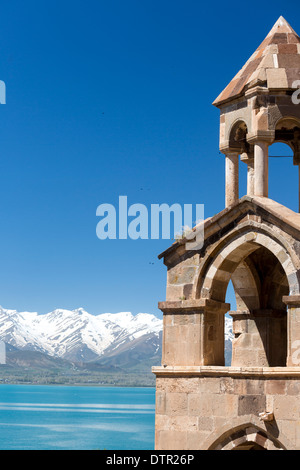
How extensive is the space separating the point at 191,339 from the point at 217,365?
785mm

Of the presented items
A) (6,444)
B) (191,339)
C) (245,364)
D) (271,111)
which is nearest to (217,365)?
(191,339)

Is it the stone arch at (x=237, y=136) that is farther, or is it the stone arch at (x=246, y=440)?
the stone arch at (x=237, y=136)

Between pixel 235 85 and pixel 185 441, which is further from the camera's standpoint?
pixel 235 85

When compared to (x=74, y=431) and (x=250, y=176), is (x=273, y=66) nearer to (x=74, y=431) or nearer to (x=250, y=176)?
(x=250, y=176)

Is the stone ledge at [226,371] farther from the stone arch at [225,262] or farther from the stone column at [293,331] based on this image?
the stone arch at [225,262]

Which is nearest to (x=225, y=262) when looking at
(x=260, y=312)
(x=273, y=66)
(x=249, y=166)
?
(x=260, y=312)

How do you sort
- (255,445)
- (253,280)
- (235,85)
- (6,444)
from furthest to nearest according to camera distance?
(6,444) → (253,280) → (235,85) → (255,445)

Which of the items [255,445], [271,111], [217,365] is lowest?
[255,445]

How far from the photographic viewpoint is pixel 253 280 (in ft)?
60.0

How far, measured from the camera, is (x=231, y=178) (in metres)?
17.2

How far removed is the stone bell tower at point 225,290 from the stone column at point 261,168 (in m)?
0.02

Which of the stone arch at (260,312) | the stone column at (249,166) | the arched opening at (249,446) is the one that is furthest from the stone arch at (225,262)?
the arched opening at (249,446)

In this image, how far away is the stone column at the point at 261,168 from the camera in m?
16.1

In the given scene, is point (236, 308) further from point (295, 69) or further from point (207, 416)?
point (295, 69)
